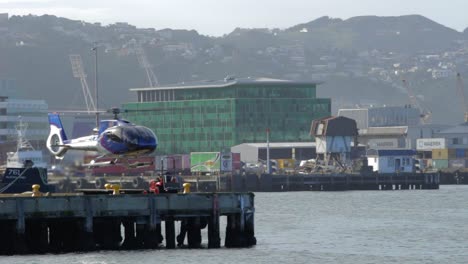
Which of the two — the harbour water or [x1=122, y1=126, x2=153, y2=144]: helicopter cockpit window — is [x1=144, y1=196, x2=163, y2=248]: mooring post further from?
[x1=122, y1=126, x2=153, y2=144]: helicopter cockpit window

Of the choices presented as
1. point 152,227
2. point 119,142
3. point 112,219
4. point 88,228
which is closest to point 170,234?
point 152,227

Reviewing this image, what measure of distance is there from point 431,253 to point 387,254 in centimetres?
252

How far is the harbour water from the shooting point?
81250 mm

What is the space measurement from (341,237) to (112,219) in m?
20.2

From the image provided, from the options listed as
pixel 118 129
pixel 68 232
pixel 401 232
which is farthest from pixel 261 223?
pixel 68 232

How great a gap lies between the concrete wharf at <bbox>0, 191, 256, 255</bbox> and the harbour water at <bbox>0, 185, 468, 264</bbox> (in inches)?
48.1

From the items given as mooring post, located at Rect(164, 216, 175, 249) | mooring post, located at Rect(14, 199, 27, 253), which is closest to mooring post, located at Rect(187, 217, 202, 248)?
mooring post, located at Rect(164, 216, 175, 249)

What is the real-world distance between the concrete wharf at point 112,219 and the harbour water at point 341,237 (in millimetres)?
1221

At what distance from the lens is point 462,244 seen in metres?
92.9

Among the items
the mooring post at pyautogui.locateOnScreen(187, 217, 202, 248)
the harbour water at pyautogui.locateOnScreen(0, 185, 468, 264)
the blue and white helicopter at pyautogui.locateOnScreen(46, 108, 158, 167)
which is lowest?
the harbour water at pyautogui.locateOnScreen(0, 185, 468, 264)

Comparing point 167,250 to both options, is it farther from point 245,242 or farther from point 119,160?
point 119,160

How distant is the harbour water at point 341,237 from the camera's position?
8125cm

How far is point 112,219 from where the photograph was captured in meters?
83.6

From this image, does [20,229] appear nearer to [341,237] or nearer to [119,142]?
[119,142]
